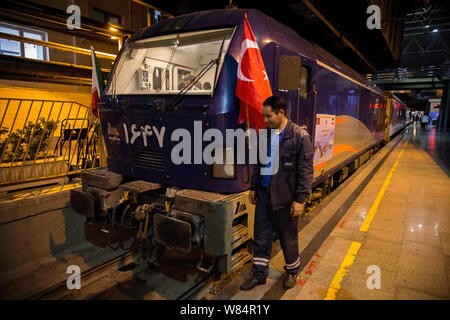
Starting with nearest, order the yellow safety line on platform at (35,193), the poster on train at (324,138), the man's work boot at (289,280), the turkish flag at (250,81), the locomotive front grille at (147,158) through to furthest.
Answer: the turkish flag at (250,81) < the man's work boot at (289,280) < the locomotive front grille at (147,158) < the yellow safety line on platform at (35,193) < the poster on train at (324,138)

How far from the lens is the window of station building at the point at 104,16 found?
11.6 metres

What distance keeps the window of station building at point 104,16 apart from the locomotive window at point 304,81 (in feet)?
33.8

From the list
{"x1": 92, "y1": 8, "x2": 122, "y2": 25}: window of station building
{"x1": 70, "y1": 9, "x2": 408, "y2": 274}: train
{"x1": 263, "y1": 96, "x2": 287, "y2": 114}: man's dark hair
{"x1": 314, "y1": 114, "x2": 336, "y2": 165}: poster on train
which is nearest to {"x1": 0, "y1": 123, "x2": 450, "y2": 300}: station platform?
{"x1": 70, "y1": 9, "x2": 408, "y2": 274}: train

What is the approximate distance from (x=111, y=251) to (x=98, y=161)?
7.65ft

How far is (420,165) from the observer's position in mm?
10680

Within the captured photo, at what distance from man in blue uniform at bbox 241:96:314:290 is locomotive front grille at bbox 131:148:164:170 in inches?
46.8

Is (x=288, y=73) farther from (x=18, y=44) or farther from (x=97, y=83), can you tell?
(x=18, y=44)

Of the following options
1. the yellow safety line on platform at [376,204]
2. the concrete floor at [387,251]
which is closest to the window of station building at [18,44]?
the concrete floor at [387,251]

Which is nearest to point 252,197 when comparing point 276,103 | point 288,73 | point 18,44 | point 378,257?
point 276,103

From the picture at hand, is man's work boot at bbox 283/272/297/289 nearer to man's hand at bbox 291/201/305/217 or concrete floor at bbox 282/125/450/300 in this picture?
concrete floor at bbox 282/125/450/300

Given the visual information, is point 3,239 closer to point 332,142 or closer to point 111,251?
point 111,251

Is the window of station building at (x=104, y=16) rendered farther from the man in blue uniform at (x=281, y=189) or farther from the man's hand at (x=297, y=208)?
the man's hand at (x=297, y=208)

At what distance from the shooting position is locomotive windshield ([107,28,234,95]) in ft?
11.3
